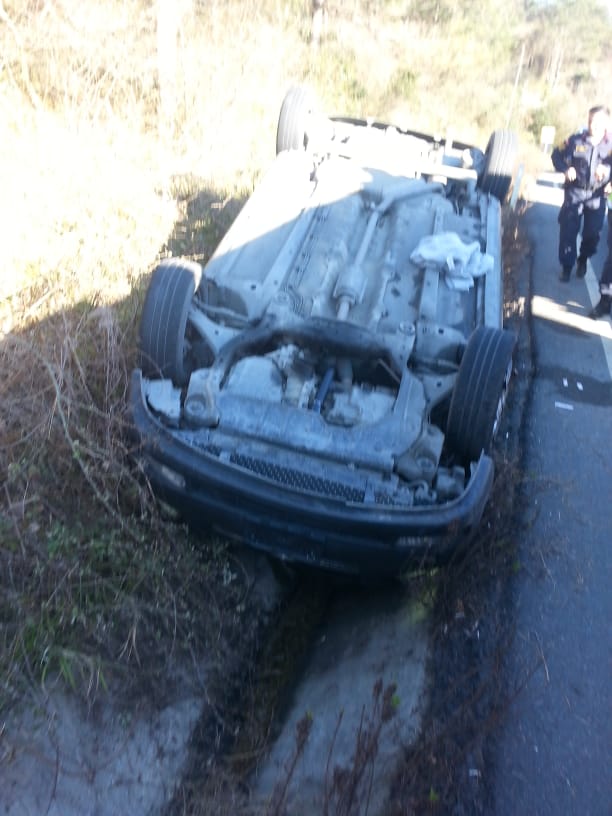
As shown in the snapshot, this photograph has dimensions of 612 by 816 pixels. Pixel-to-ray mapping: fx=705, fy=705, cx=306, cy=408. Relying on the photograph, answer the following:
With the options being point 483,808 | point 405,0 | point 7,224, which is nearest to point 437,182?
point 7,224

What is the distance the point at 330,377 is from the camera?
12.1ft

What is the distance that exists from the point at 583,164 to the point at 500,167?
1.14m

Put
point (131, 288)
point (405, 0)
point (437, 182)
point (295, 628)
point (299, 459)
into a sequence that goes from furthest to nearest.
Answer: point (405, 0)
point (437, 182)
point (131, 288)
point (295, 628)
point (299, 459)

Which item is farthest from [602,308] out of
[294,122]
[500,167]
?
[294,122]

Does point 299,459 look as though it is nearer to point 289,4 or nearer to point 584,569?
point 584,569

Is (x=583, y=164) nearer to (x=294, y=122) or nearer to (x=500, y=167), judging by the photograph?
(x=500, y=167)

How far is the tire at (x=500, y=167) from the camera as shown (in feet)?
20.5

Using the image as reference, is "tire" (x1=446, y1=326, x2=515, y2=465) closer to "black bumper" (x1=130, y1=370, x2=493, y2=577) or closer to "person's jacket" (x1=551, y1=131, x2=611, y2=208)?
"black bumper" (x1=130, y1=370, x2=493, y2=577)

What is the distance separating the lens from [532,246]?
27.5 ft

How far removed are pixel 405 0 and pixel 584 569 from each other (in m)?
14.7

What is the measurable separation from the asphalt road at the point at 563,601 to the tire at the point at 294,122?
111 inches

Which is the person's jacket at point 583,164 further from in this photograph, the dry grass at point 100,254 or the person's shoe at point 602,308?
the dry grass at point 100,254

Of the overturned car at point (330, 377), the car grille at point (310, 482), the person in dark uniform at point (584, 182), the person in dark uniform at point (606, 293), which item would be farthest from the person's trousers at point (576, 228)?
the car grille at point (310, 482)

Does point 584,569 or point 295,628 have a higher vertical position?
point 584,569
